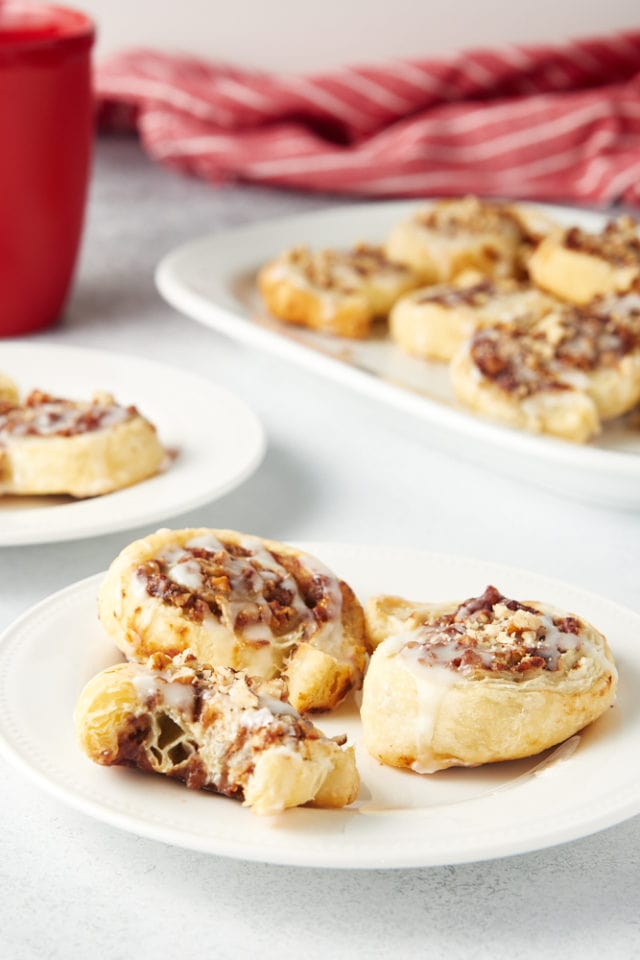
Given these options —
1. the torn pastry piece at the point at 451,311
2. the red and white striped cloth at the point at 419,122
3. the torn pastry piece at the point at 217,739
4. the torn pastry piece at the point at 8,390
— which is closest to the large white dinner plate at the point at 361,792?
the torn pastry piece at the point at 217,739

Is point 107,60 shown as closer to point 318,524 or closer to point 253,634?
point 318,524

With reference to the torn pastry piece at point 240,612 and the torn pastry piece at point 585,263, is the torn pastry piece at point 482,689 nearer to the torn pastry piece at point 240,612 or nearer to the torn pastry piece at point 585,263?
the torn pastry piece at point 240,612

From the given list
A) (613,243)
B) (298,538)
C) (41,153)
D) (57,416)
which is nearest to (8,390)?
(57,416)

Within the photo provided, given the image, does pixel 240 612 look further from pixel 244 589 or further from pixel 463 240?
pixel 463 240

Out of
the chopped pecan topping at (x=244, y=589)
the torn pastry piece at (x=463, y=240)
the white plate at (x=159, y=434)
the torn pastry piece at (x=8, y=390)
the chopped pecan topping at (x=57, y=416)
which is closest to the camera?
the chopped pecan topping at (x=244, y=589)

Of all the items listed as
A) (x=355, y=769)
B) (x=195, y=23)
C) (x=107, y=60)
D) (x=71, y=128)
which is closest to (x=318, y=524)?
→ (x=355, y=769)

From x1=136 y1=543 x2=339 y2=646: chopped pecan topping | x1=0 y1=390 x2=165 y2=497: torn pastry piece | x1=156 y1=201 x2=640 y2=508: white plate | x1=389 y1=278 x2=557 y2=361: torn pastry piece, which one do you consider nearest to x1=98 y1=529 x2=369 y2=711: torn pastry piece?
x1=136 y1=543 x2=339 y2=646: chopped pecan topping
